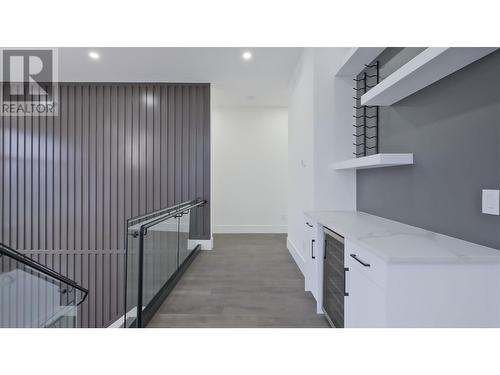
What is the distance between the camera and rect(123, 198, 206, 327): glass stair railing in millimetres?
2188

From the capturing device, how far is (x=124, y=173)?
4.88 metres

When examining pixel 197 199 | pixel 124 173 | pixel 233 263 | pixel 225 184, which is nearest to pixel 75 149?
pixel 124 173

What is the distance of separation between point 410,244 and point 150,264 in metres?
2.19

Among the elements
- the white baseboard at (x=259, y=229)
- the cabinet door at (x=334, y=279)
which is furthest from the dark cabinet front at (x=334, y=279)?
the white baseboard at (x=259, y=229)

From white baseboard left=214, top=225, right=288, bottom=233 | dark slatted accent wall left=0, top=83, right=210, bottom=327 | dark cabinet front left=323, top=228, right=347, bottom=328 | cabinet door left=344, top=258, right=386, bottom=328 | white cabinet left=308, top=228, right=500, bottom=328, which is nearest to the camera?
white cabinet left=308, top=228, right=500, bottom=328

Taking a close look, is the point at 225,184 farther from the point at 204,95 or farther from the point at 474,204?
the point at 474,204

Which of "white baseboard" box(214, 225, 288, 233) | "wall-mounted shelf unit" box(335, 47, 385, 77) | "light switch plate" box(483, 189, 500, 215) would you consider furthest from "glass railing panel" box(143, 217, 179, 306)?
"white baseboard" box(214, 225, 288, 233)

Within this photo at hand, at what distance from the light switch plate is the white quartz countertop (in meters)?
0.18

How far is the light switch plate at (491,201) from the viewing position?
1191mm

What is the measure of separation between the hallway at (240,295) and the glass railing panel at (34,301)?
1708mm

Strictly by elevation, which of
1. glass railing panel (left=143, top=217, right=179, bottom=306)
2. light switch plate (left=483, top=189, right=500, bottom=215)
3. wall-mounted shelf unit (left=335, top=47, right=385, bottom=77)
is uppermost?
wall-mounted shelf unit (left=335, top=47, right=385, bottom=77)

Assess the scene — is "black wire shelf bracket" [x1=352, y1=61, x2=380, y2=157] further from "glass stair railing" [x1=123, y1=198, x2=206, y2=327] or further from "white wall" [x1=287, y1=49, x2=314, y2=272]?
"glass stair railing" [x1=123, y1=198, x2=206, y2=327]
